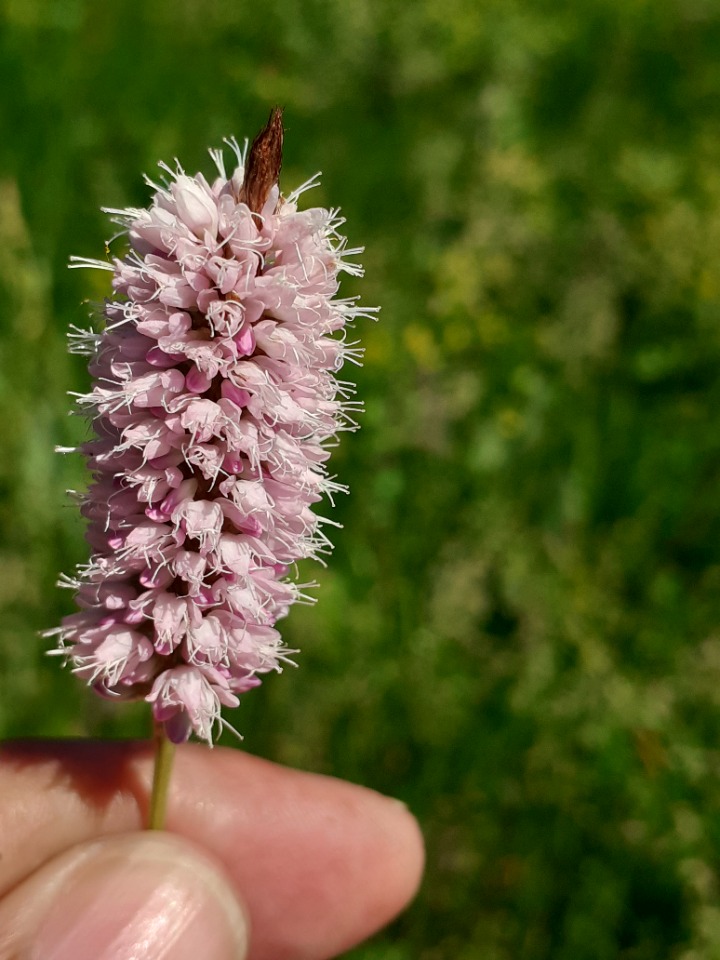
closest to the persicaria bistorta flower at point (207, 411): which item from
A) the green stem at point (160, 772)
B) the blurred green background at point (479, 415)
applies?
the green stem at point (160, 772)

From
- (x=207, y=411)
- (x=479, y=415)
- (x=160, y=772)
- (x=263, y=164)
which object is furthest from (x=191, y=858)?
(x=479, y=415)

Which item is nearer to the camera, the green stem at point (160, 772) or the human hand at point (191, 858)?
the green stem at point (160, 772)

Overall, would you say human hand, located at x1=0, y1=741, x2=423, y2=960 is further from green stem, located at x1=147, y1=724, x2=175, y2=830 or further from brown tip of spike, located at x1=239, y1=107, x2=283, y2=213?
brown tip of spike, located at x1=239, y1=107, x2=283, y2=213

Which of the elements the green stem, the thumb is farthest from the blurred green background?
the green stem

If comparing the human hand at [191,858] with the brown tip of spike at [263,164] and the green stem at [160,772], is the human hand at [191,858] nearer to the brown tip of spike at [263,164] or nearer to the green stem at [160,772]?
the green stem at [160,772]

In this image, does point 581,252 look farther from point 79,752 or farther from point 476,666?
point 79,752

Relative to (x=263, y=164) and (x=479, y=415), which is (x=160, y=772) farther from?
(x=479, y=415)
